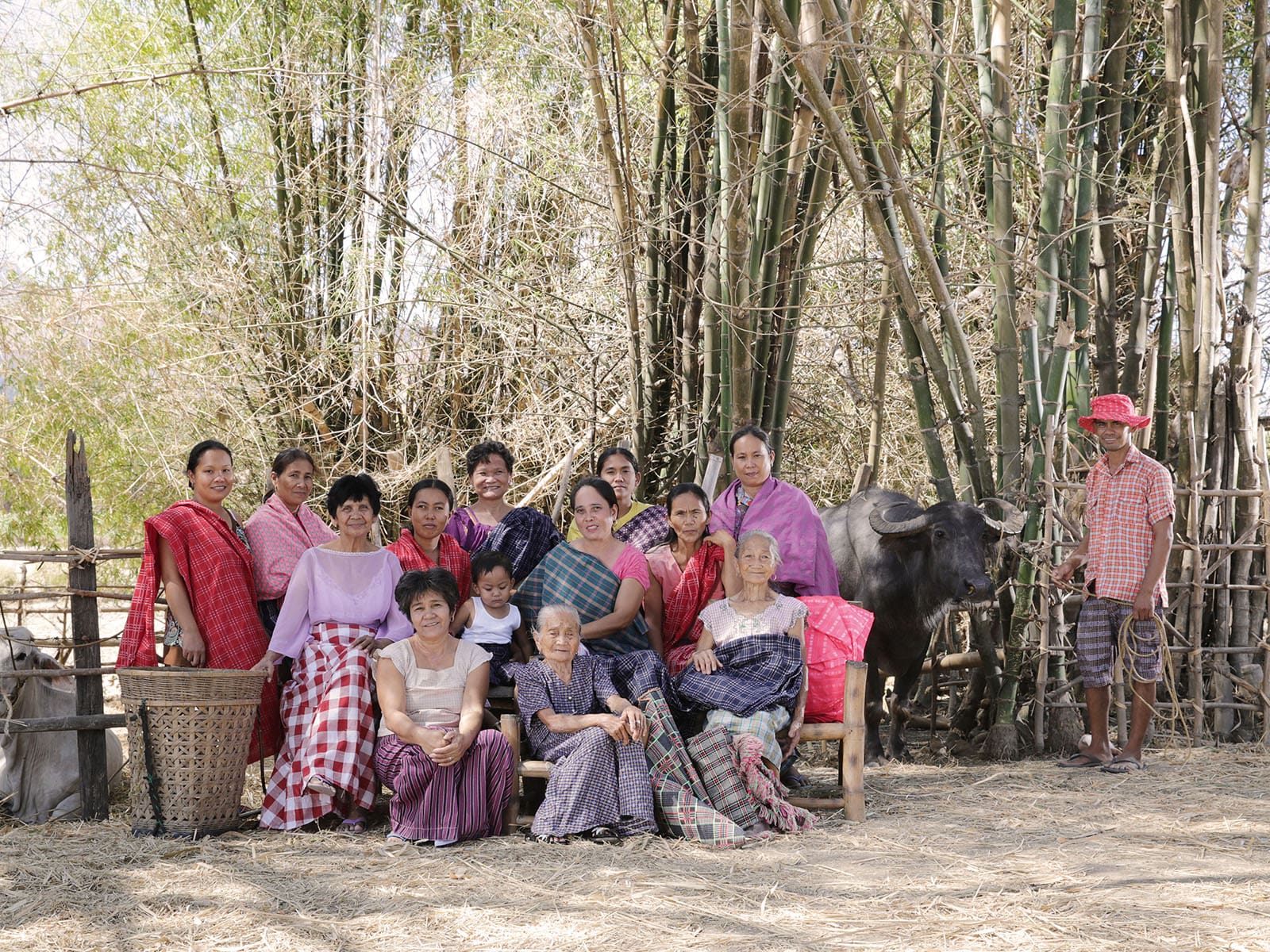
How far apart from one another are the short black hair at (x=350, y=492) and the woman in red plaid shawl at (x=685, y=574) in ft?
3.45

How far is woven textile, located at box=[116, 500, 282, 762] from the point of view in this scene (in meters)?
4.17

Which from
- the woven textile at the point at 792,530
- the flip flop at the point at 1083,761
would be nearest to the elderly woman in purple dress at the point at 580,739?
the woven textile at the point at 792,530

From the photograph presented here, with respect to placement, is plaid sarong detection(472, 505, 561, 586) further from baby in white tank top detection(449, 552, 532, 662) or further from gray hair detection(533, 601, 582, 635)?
gray hair detection(533, 601, 582, 635)

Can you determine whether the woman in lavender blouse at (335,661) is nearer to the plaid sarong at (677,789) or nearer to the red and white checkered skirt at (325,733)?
the red and white checkered skirt at (325,733)

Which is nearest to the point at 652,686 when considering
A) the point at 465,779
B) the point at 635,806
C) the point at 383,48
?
the point at 635,806

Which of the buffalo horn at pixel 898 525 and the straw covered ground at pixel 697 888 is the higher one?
the buffalo horn at pixel 898 525

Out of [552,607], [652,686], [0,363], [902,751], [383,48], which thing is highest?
[383,48]

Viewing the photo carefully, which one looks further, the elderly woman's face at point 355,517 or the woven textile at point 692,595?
the woven textile at point 692,595

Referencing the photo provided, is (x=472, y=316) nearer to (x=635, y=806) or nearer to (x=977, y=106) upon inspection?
(x=977, y=106)

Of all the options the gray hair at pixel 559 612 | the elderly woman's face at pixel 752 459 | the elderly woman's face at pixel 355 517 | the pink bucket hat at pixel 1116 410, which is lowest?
the gray hair at pixel 559 612

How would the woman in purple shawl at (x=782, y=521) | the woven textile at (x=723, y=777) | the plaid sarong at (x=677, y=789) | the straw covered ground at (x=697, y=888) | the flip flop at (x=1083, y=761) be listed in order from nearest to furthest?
1. the straw covered ground at (x=697, y=888)
2. the plaid sarong at (x=677, y=789)
3. the woven textile at (x=723, y=777)
4. the woman in purple shawl at (x=782, y=521)
5. the flip flop at (x=1083, y=761)

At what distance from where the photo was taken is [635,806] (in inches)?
150

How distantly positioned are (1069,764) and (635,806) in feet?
7.17

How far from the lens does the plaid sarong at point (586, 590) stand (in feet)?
14.0
